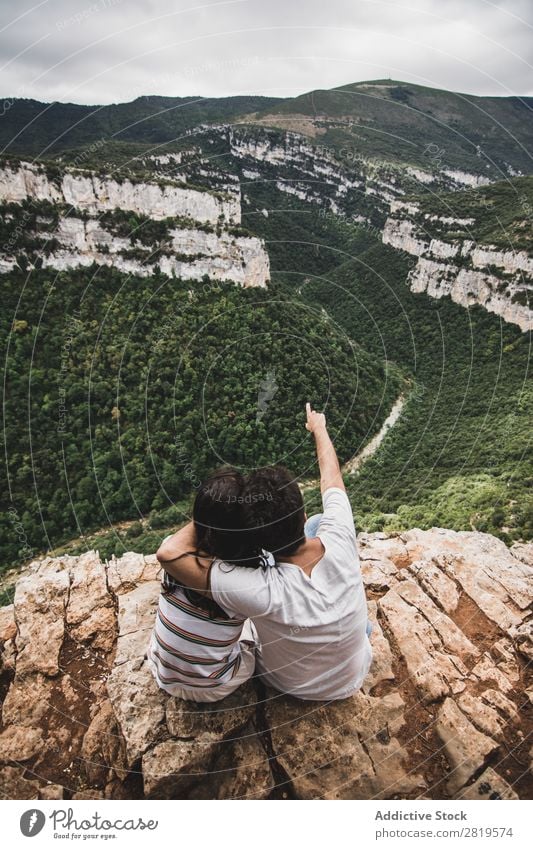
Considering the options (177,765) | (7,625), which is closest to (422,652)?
(177,765)

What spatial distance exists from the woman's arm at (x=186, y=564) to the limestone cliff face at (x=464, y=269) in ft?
136

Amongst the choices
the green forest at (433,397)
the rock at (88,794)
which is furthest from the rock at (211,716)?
the green forest at (433,397)

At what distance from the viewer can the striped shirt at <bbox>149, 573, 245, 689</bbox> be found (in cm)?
329

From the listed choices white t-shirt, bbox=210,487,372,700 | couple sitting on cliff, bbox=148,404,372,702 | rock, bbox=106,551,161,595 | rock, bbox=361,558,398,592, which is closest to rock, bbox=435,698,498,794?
couple sitting on cliff, bbox=148,404,372,702

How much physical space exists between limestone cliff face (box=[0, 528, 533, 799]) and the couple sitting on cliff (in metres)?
0.45

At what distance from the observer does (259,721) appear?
409 centimetres

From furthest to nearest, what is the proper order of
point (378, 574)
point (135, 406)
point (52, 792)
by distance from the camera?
1. point (135, 406)
2. point (378, 574)
3. point (52, 792)

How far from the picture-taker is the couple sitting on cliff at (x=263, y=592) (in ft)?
9.54

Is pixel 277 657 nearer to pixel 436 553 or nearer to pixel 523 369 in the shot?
pixel 436 553

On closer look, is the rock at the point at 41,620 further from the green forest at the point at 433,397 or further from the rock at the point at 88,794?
the green forest at the point at 433,397

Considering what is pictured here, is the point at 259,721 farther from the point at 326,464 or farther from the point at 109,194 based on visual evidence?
the point at 109,194

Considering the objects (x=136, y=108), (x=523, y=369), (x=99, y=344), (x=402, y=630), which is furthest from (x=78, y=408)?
(x=136, y=108)

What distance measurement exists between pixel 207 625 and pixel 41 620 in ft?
11.7

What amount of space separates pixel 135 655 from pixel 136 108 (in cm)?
11863
